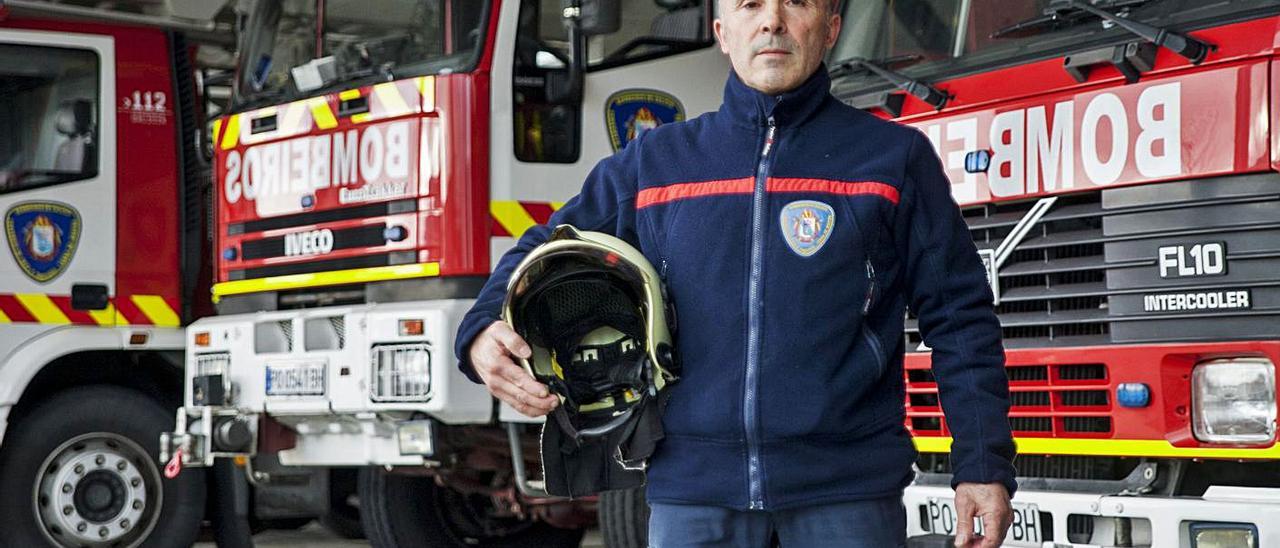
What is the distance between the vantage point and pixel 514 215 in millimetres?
7387

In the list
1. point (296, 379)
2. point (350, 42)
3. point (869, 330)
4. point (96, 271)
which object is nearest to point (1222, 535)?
point (869, 330)

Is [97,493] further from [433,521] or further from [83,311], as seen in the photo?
[433,521]

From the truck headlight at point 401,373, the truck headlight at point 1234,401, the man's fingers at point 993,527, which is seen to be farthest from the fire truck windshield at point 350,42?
the man's fingers at point 993,527

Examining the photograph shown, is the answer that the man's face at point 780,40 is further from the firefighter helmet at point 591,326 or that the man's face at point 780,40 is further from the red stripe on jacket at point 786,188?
the firefighter helmet at point 591,326

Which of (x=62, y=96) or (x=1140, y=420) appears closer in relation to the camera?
(x=1140, y=420)

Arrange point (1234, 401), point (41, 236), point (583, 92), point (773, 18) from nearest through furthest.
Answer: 1. point (773, 18)
2. point (1234, 401)
3. point (583, 92)
4. point (41, 236)

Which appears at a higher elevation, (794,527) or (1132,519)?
(794,527)

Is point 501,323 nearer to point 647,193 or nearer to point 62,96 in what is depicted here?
point 647,193

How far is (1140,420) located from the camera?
4.89 m

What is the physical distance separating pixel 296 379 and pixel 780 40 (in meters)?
4.92

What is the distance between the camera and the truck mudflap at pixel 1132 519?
4.46 metres

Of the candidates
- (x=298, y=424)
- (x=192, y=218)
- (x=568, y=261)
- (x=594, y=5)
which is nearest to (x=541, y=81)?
(x=594, y=5)

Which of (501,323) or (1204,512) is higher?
(501,323)

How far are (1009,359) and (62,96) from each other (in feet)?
17.8
